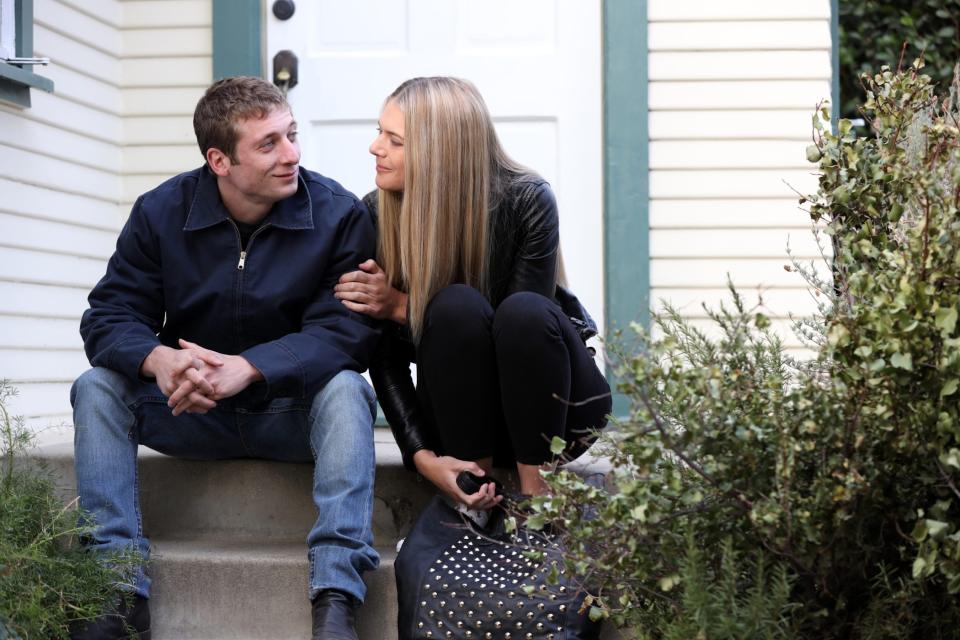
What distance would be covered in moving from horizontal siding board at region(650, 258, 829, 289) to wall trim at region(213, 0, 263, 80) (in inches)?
59.6

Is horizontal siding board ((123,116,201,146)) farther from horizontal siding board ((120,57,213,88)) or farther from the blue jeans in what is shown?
the blue jeans

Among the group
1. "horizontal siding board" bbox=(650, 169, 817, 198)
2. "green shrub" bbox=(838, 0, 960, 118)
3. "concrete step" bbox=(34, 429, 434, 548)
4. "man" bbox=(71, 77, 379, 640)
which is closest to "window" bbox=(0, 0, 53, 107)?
"man" bbox=(71, 77, 379, 640)

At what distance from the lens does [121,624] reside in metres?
2.21

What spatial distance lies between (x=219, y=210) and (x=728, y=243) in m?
1.82

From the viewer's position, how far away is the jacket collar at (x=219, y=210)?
259 centimetres

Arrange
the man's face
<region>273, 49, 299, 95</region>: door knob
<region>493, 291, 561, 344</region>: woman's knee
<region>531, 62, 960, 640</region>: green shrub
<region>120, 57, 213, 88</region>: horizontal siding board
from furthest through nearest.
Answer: <region>120, 57, 213, 88</region>: horizontal siding board, <region>273, 49, 299, 95</region>: door knob, the man's face, <region>493, 291, 561, 344</region>: woman's knee, <region>531, 62, 960, 640</region>: green shrub

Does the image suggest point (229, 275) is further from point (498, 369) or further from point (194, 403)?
point (498, 369)

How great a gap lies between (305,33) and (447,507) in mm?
2120

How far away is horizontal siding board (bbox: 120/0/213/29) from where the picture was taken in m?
3.94

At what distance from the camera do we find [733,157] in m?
3.77

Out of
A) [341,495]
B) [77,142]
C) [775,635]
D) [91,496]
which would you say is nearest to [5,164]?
[77,142]

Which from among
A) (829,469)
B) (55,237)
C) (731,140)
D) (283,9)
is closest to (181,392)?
(829,469)

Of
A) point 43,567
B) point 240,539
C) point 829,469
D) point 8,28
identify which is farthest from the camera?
point 8,28

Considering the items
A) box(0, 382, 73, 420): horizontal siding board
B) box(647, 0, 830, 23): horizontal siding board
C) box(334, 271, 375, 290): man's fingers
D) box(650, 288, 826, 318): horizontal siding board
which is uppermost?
box(647, 0, 830, 23): horizontal siding board
